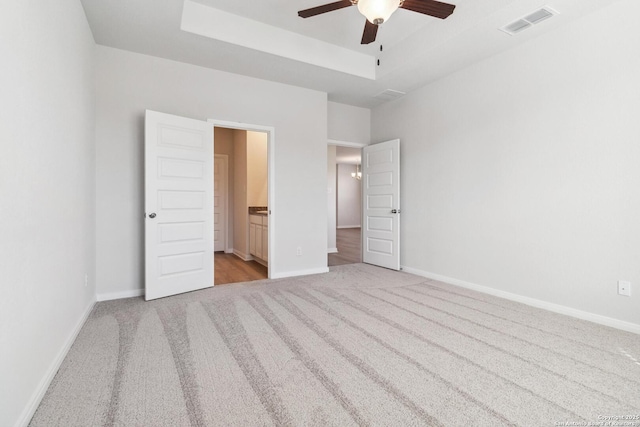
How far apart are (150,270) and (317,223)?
7.47 ft

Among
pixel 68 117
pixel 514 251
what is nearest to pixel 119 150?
pixel 68 117

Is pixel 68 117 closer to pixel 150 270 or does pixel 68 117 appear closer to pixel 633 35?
pixel 150 270

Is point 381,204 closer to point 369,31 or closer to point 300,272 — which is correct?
point 300,272

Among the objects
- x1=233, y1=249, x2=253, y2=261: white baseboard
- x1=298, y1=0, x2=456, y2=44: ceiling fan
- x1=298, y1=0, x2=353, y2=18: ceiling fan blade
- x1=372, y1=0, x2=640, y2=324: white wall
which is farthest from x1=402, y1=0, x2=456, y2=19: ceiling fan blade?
x1=233, y1=249, x2=253, y2=261: white baseboard

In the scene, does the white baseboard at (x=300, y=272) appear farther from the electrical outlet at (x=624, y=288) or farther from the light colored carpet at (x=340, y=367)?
the electrical outlet at (x=624, y=288)

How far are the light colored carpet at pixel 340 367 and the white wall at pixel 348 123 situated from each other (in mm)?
3033

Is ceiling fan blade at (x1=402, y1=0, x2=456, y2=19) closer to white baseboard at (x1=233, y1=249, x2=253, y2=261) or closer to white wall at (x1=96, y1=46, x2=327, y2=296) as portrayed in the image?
white wall at (x1=96, y1=46, x2=327, y2=296)

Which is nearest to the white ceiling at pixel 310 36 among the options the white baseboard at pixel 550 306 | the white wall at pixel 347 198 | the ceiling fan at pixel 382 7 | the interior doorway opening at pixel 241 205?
the ceiling fan at pixel 382 7

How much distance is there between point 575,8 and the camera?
258cm

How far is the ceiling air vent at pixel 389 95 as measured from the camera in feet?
14.7

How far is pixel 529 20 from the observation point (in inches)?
108

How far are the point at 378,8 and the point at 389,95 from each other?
2.70 m

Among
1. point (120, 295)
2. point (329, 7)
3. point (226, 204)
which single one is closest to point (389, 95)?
point (329, 7)

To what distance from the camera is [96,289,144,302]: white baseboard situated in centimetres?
322
